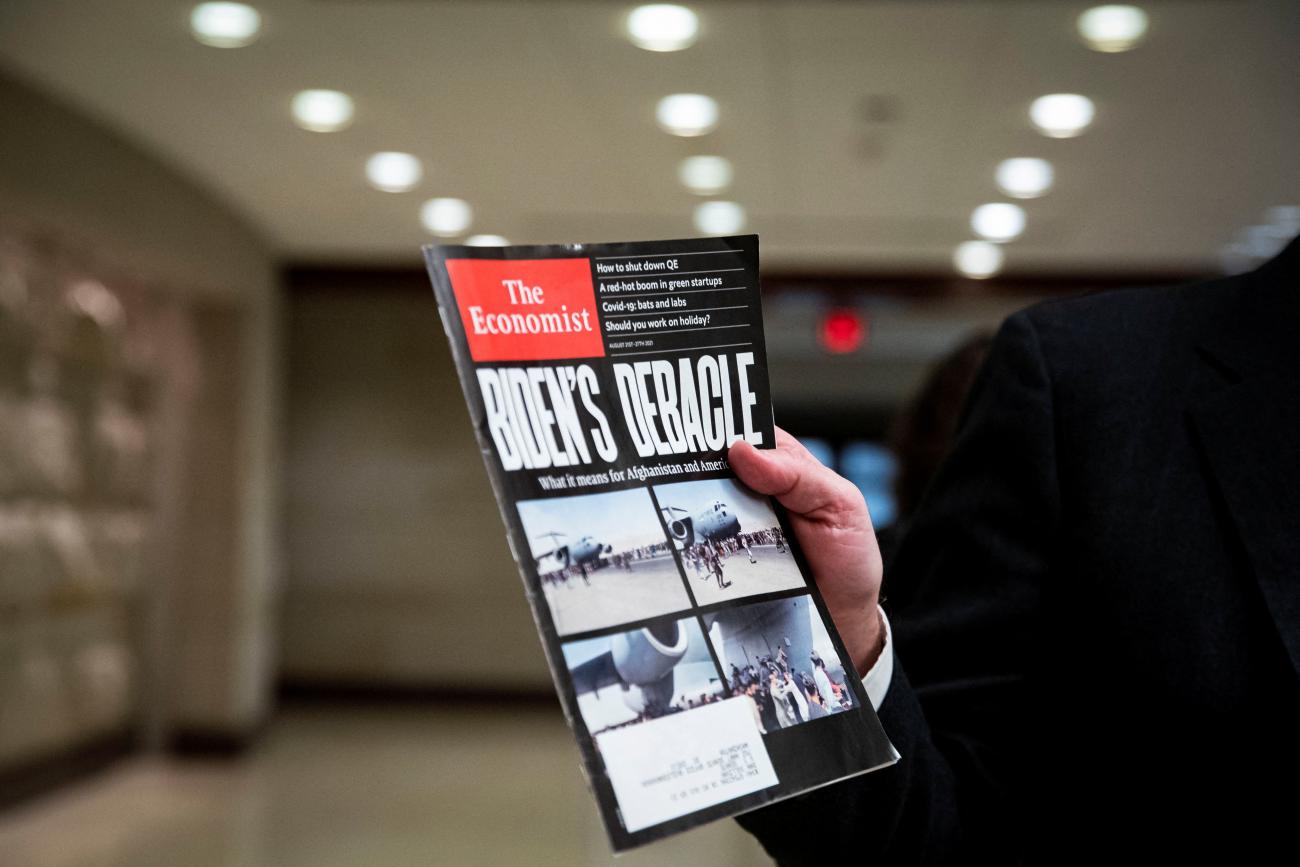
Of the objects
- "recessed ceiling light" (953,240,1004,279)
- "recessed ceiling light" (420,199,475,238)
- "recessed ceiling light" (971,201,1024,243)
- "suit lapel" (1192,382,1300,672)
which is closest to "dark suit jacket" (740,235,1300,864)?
"suit lapel" (1192,382,1300,672)

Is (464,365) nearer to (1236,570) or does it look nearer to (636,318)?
(636,318)

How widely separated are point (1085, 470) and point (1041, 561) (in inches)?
3.3

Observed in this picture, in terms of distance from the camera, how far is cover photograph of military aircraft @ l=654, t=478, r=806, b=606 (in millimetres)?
592

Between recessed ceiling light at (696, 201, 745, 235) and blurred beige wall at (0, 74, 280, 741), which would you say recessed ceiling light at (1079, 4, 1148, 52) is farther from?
blurred beige wall at (0, 74, 280, 741)

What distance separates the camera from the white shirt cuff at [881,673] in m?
0.74

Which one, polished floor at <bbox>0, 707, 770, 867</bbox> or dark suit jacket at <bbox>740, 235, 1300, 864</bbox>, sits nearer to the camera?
dark suit jacket at <bbox>740, 235, 1300, 864</bbox>

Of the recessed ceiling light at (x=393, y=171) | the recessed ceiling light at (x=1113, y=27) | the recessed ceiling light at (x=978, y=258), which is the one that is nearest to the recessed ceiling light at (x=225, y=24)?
the recessed ceiling light at (x=393, y=171)

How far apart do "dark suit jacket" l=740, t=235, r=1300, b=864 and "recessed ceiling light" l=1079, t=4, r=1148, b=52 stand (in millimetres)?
2982

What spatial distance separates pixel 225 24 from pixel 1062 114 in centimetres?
320

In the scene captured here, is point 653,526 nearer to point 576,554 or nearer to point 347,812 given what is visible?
point 576,554

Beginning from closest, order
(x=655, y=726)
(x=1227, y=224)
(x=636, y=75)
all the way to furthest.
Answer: (x=655, y=726) < (x=636, y=75) < (x=1227, y=224)

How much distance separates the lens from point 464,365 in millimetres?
547

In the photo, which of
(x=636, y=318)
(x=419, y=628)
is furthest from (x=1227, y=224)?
(x=636, y=318)

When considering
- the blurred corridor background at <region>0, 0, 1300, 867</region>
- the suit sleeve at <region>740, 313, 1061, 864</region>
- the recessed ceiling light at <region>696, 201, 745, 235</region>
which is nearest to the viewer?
the suit sleeve at <region>740, 313, 1061, 864</region>
